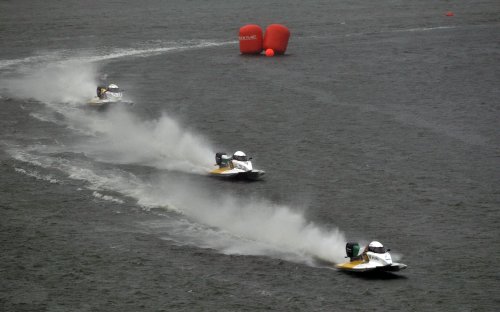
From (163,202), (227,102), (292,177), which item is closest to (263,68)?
(227,102)

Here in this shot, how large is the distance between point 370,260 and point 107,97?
2150 inches

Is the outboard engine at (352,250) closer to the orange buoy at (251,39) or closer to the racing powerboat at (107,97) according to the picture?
the racing powerboat at (107,97)

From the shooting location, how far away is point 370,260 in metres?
57.2

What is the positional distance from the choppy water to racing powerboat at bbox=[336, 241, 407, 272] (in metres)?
0.86

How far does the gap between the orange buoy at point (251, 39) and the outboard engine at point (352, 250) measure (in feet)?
264

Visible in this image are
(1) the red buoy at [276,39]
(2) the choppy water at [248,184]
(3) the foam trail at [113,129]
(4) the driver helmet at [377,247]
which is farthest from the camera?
(1) the red buoy at [276,39]

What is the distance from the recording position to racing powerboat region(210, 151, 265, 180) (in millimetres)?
76625

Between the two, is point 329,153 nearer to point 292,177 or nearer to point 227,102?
point 292,177

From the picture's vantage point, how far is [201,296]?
5434cm

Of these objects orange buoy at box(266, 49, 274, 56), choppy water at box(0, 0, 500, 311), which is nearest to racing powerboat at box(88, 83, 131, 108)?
choppy water at box(0, 0, 500, 311)

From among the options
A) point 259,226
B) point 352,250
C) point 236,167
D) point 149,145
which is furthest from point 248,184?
point 352,250

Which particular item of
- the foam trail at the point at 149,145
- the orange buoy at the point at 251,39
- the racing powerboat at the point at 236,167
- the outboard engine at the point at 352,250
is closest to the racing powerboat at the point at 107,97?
the foam trail at the point at 149,145

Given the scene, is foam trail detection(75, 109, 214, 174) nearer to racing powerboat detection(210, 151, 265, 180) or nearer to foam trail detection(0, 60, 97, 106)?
racing powerboat detection(210, 151, 265, 180)

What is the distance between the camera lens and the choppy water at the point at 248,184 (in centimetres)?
5619
